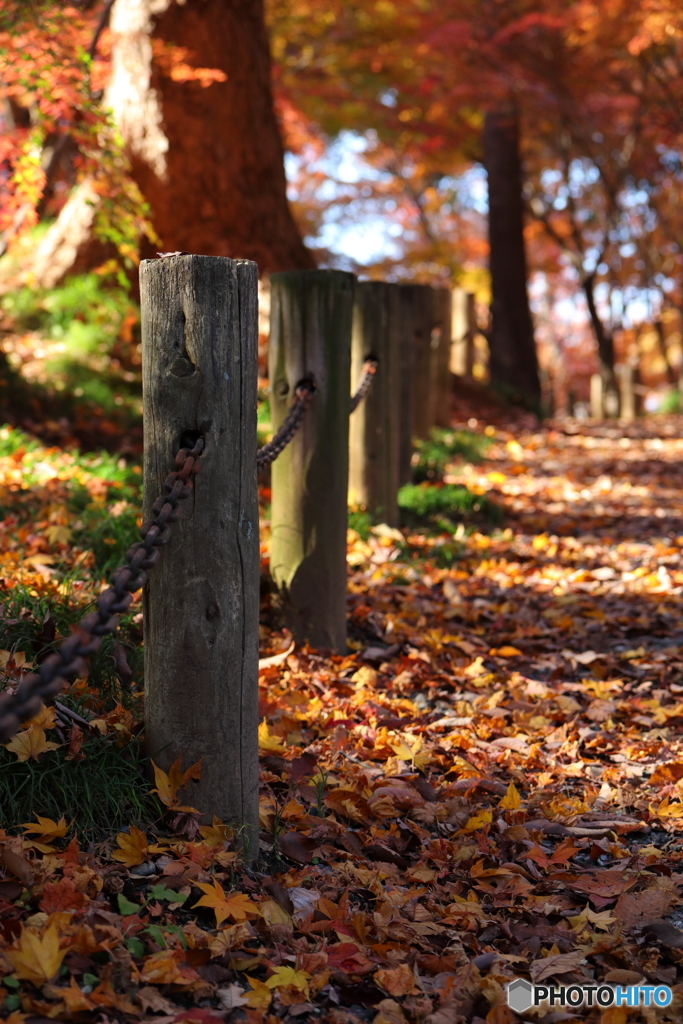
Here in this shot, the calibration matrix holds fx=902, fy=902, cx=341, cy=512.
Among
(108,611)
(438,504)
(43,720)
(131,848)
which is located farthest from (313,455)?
(438,504)

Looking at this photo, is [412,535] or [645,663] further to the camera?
[412,535]

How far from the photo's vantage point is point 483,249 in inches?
875

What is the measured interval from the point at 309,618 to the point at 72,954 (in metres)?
2.00

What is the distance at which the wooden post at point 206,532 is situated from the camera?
2.20m

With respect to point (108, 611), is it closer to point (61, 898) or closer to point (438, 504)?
point (61, 898)

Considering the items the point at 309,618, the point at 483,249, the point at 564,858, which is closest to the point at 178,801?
the point at 564,858

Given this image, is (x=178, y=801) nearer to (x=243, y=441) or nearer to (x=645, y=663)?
(x=243, y=441)

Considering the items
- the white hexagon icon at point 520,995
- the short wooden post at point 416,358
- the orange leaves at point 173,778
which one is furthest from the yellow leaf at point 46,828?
the short wooden post at point 416,358

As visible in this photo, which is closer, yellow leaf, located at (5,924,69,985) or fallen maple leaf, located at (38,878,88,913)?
yellow leaf, located at (5,924,69,985)

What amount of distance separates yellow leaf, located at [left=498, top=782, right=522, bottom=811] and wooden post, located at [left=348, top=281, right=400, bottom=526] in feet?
8.55

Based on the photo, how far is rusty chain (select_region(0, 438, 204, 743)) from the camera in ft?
5.14

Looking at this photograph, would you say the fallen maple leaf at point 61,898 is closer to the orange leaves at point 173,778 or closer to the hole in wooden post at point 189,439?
the orange leaves at point 173,778

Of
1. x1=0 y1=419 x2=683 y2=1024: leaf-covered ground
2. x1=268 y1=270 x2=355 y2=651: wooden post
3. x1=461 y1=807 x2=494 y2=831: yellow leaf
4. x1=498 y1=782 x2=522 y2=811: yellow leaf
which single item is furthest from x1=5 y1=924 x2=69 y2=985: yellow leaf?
x1=268 y1=270 x2=355 y2=651: wooden post

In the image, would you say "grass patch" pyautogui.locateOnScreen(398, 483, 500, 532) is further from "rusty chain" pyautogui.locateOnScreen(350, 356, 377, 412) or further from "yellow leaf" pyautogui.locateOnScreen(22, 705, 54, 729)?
"yellow leaf" pyautogui.locateOnScreen(22, 705, 54, 729)
